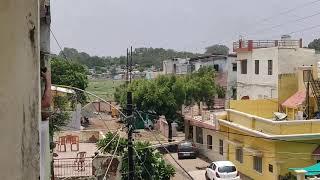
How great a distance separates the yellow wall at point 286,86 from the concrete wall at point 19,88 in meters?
27.4

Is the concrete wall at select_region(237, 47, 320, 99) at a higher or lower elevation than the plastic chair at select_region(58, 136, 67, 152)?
higher

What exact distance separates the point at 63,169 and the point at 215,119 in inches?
492

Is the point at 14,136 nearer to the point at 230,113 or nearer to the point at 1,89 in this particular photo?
the point at 1,89

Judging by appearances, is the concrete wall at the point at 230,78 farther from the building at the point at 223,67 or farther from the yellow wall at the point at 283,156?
the yellow wall at the point at 283,156

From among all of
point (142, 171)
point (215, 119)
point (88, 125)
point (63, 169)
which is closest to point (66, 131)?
point (215, 119)

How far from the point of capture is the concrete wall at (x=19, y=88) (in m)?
2.35

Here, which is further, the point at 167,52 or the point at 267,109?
the point at 167,52

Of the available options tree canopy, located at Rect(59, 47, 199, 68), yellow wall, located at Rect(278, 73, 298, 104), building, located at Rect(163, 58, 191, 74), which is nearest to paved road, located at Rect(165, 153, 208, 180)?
yellow wall, located at Rect(278, 73, 298, 104)

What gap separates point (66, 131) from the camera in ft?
87.6

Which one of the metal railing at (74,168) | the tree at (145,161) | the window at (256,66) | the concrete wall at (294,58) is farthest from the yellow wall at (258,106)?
the metal railing at (74,168)

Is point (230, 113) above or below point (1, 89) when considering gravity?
below

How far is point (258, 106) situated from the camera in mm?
28453

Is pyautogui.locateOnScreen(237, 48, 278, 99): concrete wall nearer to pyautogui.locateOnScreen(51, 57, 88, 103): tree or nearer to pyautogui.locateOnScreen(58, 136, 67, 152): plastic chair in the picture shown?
A: pyautogui.locateOnScreen(58, 136, 67, 152): plastic chair

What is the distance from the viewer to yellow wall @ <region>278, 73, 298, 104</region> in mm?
28938
